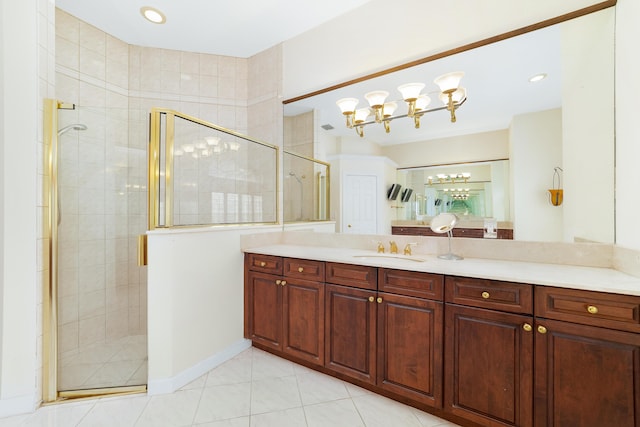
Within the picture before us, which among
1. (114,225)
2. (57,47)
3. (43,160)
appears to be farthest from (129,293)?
(57,47)

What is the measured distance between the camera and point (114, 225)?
229 cm

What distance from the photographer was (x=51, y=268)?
1.65 m

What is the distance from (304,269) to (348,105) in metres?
1.40

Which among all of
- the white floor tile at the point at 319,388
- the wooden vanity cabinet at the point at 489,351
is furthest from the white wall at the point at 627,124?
the white floor tile at the point at 319,388

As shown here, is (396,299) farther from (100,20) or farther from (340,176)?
(100,20)

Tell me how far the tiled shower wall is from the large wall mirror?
1414 mm

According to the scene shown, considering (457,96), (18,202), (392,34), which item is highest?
(392,34)

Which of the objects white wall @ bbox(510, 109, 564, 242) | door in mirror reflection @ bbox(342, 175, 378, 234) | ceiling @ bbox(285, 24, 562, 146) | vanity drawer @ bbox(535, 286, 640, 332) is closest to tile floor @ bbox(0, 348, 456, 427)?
vanity drawer @ bbox(535, 286, 640, 332)

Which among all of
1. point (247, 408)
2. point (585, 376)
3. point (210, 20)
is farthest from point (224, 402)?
point (210, 20)

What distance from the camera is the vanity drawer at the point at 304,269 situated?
1.88 metres

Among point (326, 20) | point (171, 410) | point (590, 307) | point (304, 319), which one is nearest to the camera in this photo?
point (590, 307)

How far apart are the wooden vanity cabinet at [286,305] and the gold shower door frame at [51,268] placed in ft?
3.87

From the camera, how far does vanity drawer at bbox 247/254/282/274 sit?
2082 mm

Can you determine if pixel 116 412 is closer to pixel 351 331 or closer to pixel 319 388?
pixel 319 388
